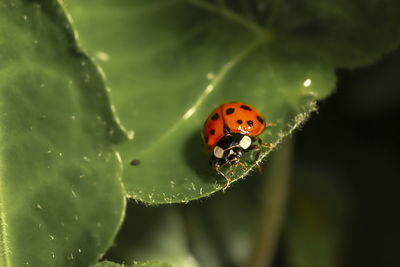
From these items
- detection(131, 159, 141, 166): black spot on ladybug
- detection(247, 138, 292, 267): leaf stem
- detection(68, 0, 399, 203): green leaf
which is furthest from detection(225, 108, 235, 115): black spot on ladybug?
detection(247, 138, 292, 267): leaf stem

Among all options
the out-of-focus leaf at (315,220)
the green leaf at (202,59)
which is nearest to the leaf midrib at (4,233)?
the green leaf at (202,59)

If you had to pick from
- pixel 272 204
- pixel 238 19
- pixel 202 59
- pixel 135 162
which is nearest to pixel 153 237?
pixel 272 204

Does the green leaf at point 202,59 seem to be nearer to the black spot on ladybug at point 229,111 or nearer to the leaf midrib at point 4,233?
the black spot on ladybug at point 229,111

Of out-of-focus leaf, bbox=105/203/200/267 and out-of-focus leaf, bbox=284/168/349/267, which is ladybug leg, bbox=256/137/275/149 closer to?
out-of-focus leaf, bbox=105/203/200/267

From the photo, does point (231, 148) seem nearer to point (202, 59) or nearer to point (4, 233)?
point (202, 59)

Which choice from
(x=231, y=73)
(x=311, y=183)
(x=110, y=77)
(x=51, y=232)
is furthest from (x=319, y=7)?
(x=51, y=232)

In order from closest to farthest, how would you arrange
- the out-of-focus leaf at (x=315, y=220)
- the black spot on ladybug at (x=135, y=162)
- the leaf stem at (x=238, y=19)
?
the black spot on ladybug at (x=135, y=162) → the leaf stem at (x=238, y=19) → the out-of-focus leaf at (x=315, y=220)
